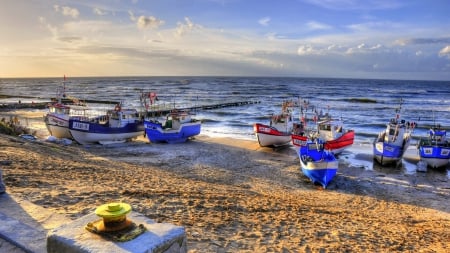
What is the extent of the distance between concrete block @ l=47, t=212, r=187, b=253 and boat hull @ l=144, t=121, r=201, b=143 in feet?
81.0

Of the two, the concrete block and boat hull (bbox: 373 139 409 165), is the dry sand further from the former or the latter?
the concrete block

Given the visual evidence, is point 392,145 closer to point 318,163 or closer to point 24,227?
point 318,163

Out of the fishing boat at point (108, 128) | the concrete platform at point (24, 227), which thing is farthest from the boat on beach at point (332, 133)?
the concrete platform at point (24, 227)

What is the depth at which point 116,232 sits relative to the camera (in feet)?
9.57

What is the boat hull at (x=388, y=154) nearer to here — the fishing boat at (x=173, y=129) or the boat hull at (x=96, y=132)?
the fishing boat at (x=173, y=129)

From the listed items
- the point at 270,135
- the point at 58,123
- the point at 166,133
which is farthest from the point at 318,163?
the point at 58,123

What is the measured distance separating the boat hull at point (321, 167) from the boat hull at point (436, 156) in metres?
8.10

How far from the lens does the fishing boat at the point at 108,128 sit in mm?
25062

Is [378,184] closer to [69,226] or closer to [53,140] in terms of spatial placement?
[69,226]

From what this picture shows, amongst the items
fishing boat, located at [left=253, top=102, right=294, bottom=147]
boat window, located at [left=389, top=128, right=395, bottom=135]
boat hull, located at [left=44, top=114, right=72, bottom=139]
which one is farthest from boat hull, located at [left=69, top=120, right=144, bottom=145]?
boat window, located at [left=389, top=128, right=395, bottom=135]

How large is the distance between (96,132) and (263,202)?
18237 millimetres

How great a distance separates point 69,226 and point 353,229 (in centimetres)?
794

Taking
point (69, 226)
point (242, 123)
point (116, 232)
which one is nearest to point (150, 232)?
point (116, 232)

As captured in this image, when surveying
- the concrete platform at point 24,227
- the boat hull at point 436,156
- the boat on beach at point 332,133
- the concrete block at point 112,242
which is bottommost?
the boat hull at point 436,156
